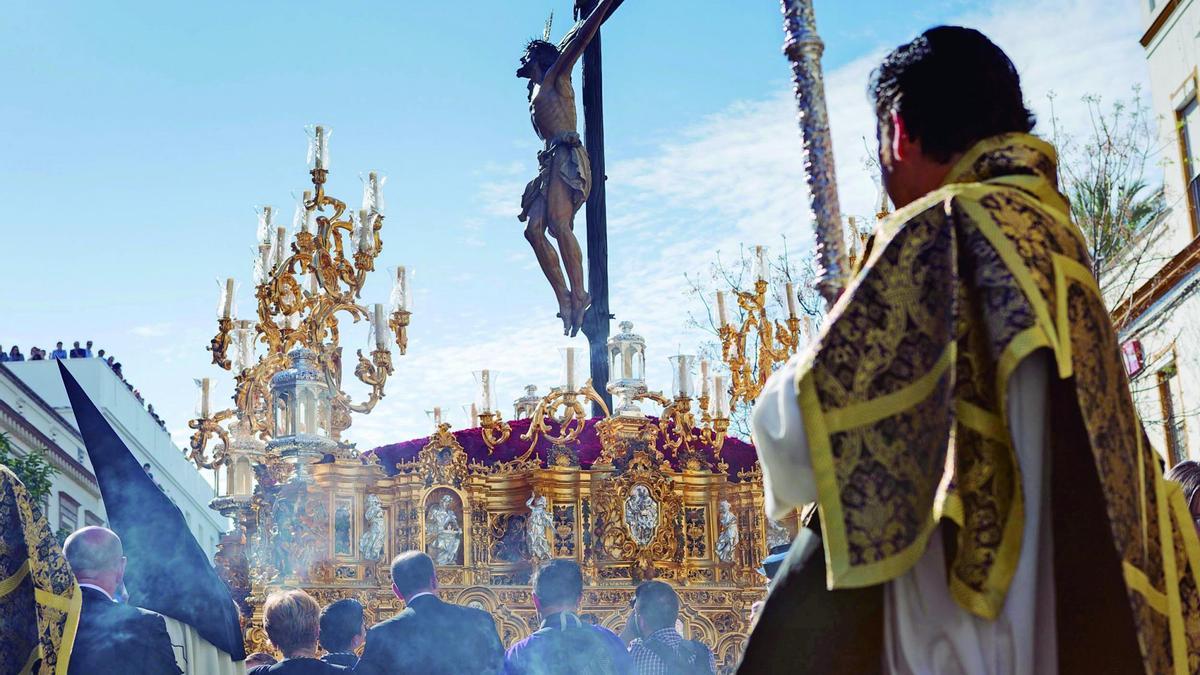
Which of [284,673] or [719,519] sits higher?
[719,519]

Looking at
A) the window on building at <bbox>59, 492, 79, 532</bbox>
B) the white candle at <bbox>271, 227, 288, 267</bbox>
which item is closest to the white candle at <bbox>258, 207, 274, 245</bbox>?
the white candle at <bbox>271, 227, 288, 267</bbox>

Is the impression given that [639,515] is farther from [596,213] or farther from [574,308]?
[596,213]

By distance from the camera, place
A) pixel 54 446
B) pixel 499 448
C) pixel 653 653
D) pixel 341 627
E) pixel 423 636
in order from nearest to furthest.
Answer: pixel 423 636
pixel 341 627
pixel 653 653
pixel 499 448
pixel 54 446

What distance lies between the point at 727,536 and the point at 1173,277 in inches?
377

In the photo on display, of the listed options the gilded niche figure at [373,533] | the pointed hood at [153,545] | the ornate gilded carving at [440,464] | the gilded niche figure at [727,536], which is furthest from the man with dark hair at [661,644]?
the pointed hood at [153,545]

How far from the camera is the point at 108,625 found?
4.55 meters

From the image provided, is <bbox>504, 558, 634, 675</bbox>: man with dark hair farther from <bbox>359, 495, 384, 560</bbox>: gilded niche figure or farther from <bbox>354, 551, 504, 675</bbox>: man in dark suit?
<bbox>359, 495, 384, 560</bbox>: gilded niche figure

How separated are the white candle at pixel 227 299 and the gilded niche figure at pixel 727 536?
3.88 metres

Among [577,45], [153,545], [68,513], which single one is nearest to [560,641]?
[153,545]

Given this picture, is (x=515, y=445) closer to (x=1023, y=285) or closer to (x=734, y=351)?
(x=734, y=351)

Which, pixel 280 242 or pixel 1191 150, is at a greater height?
pixel 1191 150

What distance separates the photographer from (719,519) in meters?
9.05

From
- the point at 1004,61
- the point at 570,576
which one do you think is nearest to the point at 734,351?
the point at 570,576

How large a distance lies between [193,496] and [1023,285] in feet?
154
